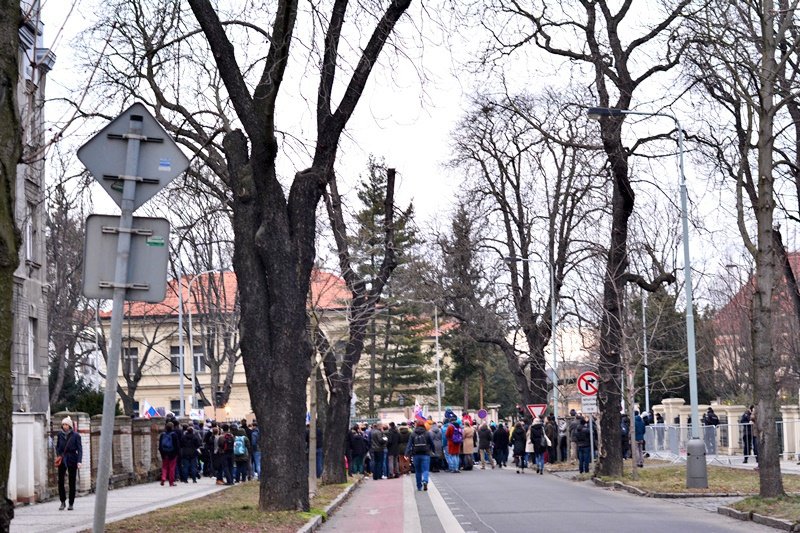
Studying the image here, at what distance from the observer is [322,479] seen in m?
33.2

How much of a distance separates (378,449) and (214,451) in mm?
5699

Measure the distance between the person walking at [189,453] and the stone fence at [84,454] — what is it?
1431 mm

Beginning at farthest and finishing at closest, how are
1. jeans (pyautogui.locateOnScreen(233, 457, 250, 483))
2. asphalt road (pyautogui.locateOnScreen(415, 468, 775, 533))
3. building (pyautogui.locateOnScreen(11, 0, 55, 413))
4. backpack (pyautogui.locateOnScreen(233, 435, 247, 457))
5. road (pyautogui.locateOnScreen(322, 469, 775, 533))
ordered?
jeans (pyautogui.locateOnScreen(233, 457, 250, 483)) < backpack (pyautogui.locateOnScreen(233, 435, 247, 457)) < building (pyautogui.locateOnScreen(11, 0, 55, 413)) < road (pyautogui.locateOnScreen(322, 469, 775, 533)) < asphalt road (pyautogui.locateOnScreen(415, 468, 775, 533))

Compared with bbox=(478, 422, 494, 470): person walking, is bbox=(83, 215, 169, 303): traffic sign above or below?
above

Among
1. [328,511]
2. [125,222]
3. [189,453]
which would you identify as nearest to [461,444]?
[189,453]

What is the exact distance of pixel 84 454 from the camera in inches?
1210

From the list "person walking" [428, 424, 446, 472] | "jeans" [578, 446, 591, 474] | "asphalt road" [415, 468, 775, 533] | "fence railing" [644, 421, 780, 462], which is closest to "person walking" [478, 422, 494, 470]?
"person walking" [428, 424, 446, 472]

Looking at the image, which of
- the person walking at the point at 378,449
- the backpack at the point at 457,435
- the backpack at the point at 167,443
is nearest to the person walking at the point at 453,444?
the backpack at the point at 457,435

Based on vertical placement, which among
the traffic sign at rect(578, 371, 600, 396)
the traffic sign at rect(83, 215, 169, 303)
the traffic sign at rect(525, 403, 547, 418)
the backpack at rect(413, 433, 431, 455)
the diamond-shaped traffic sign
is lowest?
the backpack at rect(413, 433, 431, 455)

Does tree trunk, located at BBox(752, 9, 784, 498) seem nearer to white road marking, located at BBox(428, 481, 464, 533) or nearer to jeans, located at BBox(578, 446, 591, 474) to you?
white road marking, located at BBox(428, 481, 464, 533)

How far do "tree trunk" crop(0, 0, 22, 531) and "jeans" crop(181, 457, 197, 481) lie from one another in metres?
28.3

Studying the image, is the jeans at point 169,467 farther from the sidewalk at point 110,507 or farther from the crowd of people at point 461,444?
the crowd of people at point 461,444

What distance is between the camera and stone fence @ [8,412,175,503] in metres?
26.8

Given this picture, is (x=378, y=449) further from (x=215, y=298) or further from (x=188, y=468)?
(x=215, y=298)
